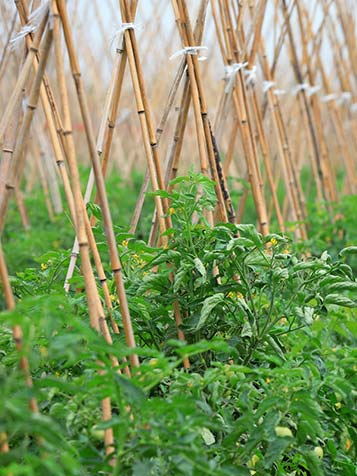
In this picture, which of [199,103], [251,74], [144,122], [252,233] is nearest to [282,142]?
[251,74]

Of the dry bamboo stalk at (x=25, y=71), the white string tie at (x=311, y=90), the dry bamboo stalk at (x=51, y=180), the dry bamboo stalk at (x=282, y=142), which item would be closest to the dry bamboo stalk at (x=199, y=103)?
the dry bamboo stalk at (x=25, y=71)

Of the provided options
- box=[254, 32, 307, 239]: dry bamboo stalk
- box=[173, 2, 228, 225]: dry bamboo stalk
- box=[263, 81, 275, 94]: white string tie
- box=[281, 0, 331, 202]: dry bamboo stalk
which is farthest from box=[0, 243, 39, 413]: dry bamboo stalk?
box=[281, 0, 331, 202]: dry bamboo stalk

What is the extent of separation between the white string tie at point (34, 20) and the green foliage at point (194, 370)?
42 cm

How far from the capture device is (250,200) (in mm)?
5898

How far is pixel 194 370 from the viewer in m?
1.71

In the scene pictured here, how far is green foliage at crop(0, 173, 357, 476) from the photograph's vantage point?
1178 millimetres

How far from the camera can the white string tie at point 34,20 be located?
145 centimetres

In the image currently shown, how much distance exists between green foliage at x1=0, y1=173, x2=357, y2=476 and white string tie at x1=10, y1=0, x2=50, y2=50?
0.42 metres

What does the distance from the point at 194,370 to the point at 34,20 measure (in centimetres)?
80

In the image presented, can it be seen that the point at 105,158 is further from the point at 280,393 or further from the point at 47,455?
the point at 47,455

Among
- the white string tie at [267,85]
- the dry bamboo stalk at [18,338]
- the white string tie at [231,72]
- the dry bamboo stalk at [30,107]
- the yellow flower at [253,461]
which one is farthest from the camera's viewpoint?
the white string tie at [267,85]

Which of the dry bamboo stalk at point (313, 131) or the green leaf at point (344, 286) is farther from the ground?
the dry bamboo stalk at point (313, 131)

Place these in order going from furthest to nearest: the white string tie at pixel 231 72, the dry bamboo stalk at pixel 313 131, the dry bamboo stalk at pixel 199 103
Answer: the dry bamboo stalk at pixel 313 131, the white string tie at pixel 231 72, the dry bamboo stalk at pixel 199 103

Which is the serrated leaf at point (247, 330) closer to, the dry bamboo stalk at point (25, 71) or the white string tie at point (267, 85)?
the dry bamboo stalk at point (25, 71)
